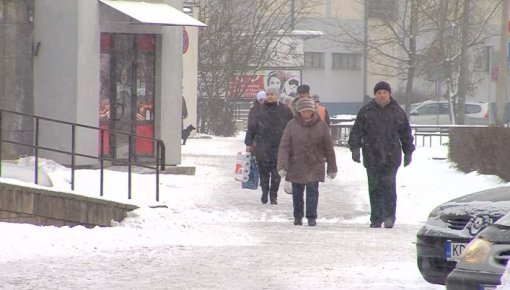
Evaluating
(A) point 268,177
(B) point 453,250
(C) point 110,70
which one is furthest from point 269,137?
(B) point 453,250

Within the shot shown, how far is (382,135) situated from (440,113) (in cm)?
4061

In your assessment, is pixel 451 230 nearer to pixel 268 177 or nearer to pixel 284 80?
pixel 268 177

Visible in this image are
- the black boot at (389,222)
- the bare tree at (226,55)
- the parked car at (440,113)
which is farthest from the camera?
the parked car at (440,113)

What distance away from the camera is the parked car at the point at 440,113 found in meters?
54.2

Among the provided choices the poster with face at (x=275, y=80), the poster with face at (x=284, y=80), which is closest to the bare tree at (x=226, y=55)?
the poster with face at (x=275, y=80)

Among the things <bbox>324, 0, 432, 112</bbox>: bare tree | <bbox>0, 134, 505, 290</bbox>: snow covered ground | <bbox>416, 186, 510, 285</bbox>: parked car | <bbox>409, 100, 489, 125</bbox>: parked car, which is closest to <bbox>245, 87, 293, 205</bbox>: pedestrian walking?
<bbox>0, 134, 505, 290</bbox>: snow covered ground

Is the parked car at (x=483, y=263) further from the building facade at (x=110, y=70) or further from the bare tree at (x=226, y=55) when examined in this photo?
the bare tree at (x=226, y=55)

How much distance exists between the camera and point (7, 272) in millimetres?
10586

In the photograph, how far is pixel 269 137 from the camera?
1762 centimetres

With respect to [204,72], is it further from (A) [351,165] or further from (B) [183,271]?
(B) [183,271]

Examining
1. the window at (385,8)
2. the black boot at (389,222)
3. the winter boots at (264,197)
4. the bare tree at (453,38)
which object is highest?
the window at (385,8)

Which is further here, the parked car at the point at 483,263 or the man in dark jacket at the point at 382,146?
the man in dark jacket at the point at 382,146

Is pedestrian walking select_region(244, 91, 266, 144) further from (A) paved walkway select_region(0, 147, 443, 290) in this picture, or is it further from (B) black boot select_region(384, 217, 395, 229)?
(B) black boot select_region(384, 217, 395, 229)

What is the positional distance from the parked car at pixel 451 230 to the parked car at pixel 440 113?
1752 inches
